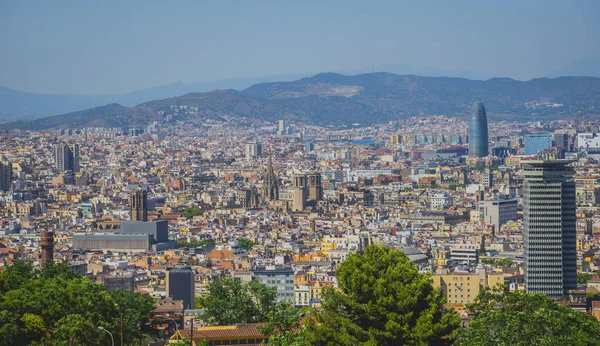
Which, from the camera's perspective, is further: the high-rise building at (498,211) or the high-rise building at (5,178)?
the high-rise building at (5,178)

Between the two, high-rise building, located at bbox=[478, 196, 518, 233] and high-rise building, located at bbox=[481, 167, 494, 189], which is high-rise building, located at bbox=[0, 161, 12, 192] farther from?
high-rise building, located at bbox=[478, 196, 518, 233]

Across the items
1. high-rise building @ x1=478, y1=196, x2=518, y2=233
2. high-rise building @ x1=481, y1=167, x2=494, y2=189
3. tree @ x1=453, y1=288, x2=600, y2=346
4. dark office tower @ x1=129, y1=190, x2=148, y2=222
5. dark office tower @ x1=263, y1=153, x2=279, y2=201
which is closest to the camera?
tree @ x1=453, y1=288, x2=600, y2=346

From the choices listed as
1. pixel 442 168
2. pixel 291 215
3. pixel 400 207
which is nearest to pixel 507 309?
pixel 291 215

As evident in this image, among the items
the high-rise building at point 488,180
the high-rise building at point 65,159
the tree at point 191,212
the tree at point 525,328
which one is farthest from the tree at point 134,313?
the high-rise building at point 65,159

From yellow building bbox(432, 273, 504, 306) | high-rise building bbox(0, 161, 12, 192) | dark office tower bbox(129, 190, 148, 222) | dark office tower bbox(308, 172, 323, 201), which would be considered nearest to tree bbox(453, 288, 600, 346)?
yellow building bbox(432, 273, 504, 306)

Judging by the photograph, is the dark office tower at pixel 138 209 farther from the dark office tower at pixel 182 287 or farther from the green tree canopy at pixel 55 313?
the green tree canopy at pixel 55 313

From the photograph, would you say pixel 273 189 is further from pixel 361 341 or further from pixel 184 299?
pixel 361 341
